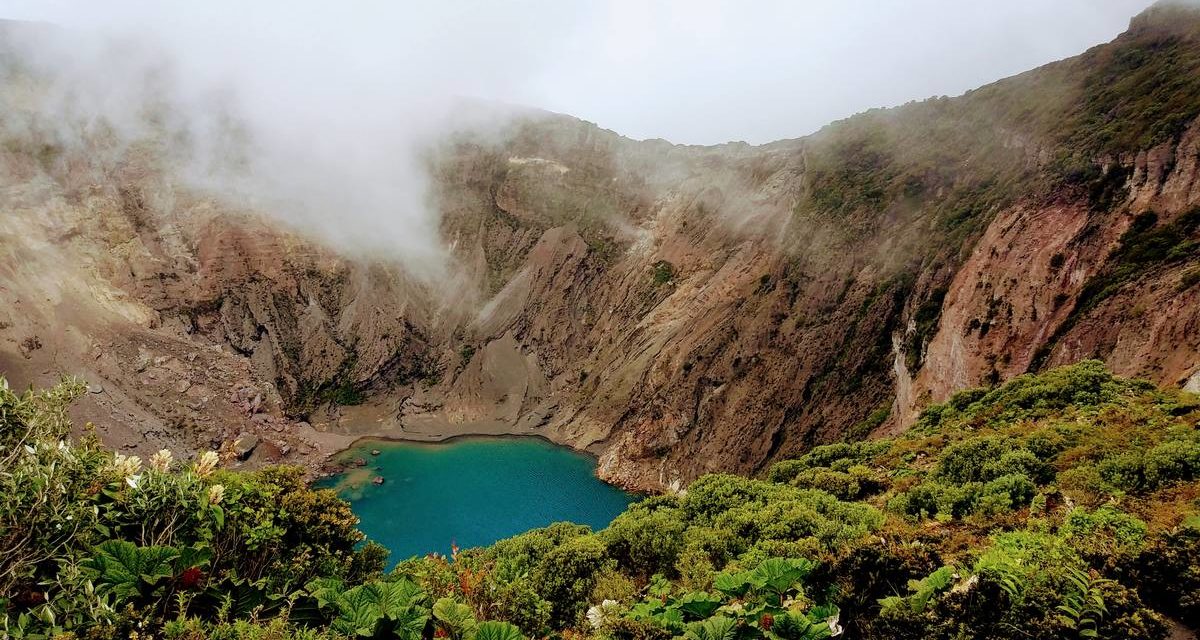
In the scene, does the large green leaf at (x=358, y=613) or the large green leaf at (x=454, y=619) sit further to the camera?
the large green leaf at (x=454, y=619)

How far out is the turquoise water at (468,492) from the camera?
141 ft

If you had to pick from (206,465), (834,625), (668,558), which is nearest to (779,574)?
(834,625)

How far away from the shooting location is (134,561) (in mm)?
6738

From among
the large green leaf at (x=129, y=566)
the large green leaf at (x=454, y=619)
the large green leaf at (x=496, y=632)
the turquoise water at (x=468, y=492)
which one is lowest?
the turquoise water at (x=468, y=492)

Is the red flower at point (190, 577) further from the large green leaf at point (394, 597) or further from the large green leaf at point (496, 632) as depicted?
the large green leaf at point (496, 632)

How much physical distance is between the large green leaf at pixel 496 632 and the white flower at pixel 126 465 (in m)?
5.17

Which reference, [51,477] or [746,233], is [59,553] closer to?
[51,477]

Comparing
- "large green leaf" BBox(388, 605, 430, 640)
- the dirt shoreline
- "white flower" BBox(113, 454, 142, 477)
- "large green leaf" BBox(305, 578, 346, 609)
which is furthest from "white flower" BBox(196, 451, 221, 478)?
the dirt shoreline

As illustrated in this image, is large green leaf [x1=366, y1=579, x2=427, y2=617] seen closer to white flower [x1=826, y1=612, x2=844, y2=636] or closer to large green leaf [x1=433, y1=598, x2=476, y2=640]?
large green leaf [x1=433, y1=598, x2=476, y2=640]

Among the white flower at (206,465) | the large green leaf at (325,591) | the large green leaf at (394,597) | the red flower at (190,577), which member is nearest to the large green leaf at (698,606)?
the large green leaf at (394,597)

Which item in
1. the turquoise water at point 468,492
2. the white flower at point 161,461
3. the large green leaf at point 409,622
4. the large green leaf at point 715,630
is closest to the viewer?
the large green leaf at point 715,630

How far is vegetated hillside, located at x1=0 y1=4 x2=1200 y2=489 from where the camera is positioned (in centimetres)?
3247

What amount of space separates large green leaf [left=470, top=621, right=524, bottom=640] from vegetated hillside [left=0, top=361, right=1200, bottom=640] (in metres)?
0.03

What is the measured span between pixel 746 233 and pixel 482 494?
140ft
